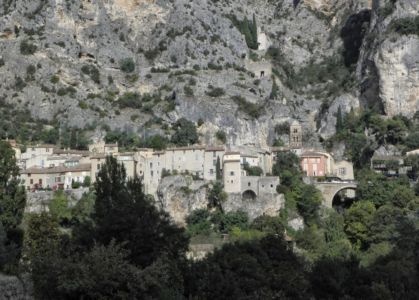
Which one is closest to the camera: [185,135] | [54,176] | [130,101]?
[54,176]

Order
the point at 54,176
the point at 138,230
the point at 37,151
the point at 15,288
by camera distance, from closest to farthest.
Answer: the point at 15,288 < the point at 138,230 < the point at 54,176 < the point at 37,151

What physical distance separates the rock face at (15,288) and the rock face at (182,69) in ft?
205

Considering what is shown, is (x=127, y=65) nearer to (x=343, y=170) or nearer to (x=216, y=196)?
(x=343, y=170)

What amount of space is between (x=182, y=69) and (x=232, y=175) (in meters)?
37.0

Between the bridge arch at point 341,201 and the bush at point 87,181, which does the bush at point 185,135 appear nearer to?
the bush at point 87,181

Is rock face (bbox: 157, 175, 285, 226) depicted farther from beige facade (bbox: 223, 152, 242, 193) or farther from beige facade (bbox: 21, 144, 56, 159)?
beige facade (bbox: 21, 144, 56, 159)

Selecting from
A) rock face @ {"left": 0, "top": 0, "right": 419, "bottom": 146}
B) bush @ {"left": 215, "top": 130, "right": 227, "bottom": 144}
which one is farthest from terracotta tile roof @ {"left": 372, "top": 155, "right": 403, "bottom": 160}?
bush @ {"left": 215, "top": 130, "right": 227, "bottom": 144}

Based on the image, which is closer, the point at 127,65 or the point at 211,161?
the point at 211,161

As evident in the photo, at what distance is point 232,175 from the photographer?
67.2 metres

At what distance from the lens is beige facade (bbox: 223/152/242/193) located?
66.8m

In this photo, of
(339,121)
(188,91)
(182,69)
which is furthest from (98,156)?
(339,121)

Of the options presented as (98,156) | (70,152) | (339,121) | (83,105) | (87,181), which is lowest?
(87,181)

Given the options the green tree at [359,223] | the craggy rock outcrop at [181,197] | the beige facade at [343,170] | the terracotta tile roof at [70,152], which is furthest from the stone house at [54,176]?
the beige facade at [343,170]

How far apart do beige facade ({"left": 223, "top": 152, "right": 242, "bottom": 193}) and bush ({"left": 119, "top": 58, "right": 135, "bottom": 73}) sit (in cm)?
3965
